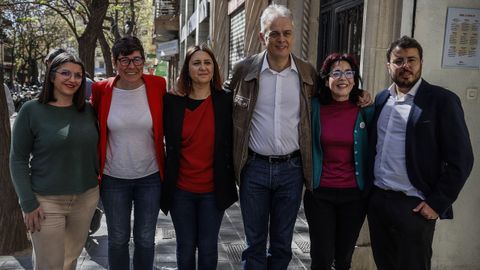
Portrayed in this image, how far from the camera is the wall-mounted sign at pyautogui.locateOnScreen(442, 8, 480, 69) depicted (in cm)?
414

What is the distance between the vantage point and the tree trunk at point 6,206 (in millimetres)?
5141

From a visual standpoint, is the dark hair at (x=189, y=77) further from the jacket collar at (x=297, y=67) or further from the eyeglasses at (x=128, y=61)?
the eyeglasses at (x=128, y=61)

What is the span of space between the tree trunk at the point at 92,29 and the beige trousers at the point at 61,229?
22.3ft

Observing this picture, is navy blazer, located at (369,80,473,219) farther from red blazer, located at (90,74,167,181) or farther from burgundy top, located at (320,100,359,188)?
red blazer, located at (90,74,167,181)

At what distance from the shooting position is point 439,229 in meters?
4.34

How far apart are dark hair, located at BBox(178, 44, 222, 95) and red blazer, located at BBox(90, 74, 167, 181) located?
154mm

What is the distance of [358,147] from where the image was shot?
3318 millimetres

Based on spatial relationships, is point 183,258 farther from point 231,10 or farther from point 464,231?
point 231,10

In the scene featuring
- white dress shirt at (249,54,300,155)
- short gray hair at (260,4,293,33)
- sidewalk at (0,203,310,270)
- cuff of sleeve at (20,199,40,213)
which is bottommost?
sidewalk at (0,203,310,270)

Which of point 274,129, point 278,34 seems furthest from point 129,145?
point 278,34

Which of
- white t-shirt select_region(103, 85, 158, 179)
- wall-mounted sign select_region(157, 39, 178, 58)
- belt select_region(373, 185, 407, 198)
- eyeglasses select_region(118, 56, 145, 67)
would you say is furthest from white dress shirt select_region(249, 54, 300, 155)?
wall-mounted sign select_region(157, 39, 178, 58)

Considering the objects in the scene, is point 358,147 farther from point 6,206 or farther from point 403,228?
point 6,206

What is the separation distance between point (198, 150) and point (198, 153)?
2 centimetres

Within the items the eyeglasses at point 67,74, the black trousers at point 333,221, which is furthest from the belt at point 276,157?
the eyeglasses at point 67,74
